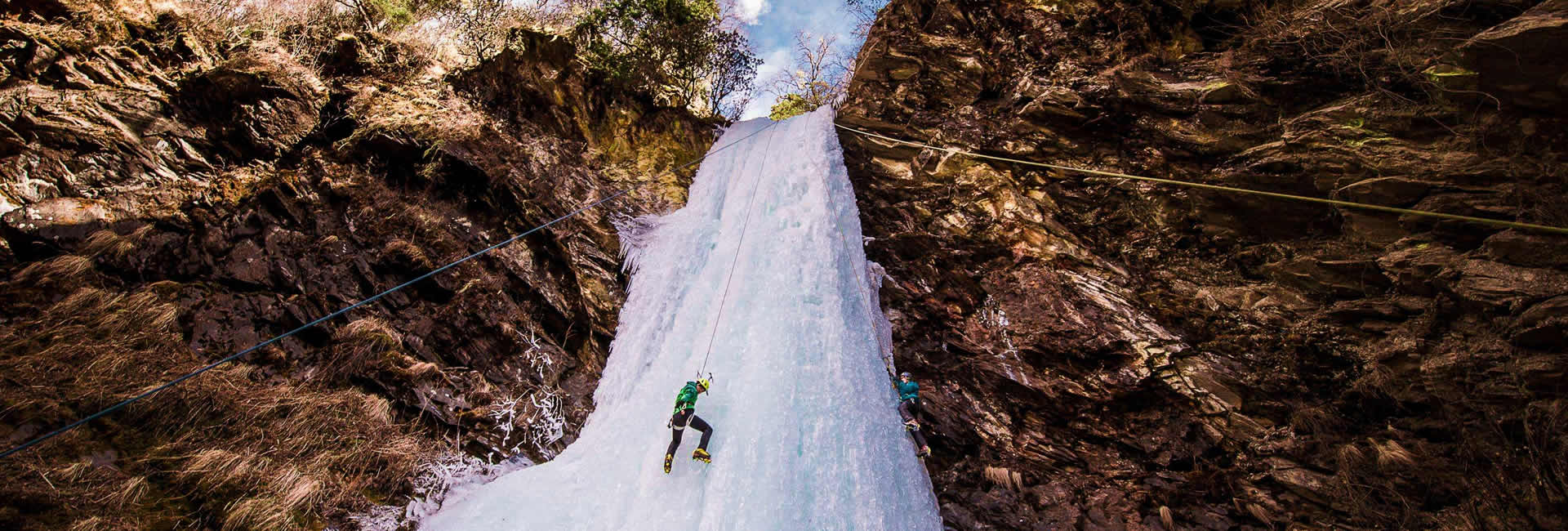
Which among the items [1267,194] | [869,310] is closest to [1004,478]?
[869,310]

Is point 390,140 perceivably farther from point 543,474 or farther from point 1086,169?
point 1086,169

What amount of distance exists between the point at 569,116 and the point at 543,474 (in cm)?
609

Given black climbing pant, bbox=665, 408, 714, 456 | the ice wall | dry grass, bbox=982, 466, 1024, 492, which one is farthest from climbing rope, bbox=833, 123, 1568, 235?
black climbing pant, bbox=665, 408, 714, 456

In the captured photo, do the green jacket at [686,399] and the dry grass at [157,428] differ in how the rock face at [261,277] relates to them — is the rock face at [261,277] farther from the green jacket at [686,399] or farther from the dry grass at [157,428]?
the green jacket at [686,399]

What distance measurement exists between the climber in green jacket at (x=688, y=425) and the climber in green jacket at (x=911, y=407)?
202cm

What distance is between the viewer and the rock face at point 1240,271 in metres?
3.59

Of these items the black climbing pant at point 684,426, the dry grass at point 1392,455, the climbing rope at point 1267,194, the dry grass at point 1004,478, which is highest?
the climbing rope at point 1267,194

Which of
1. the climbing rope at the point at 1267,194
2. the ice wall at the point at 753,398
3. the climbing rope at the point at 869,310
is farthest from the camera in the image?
the climbing rope at the point at 869,310

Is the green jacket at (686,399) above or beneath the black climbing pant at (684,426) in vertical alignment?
above

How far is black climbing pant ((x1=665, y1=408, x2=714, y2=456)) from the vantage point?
16.5 feet

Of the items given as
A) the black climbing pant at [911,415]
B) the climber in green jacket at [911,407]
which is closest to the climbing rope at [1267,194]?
the climber in green jacket at [911,407]

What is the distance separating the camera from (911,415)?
18.5 feet

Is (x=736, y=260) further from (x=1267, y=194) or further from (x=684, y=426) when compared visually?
(x=1267, y=194)

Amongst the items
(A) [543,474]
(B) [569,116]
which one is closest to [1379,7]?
(A) [543,474]
